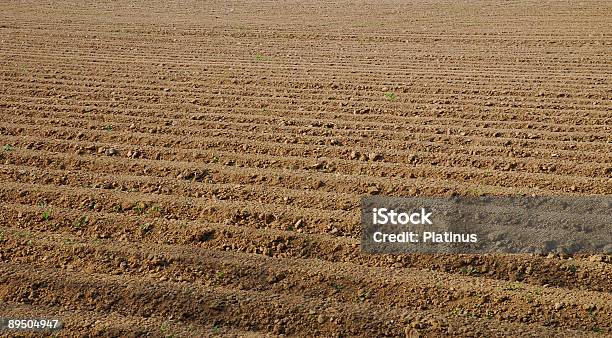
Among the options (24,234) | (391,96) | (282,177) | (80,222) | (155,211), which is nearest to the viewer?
(24,234)

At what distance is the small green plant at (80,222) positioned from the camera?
4914mm

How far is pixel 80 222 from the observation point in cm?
496

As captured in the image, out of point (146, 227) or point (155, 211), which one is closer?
point (146, 227)

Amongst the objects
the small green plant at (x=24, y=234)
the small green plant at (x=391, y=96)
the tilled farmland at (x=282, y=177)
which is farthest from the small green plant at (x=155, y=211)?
the small green plant at (x=391, y=96)

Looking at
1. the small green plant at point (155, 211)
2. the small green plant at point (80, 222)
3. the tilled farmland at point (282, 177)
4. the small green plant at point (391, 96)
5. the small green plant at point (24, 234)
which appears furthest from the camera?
the small green plant at point (391, 96)

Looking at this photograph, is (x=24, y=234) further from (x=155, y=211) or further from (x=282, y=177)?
(x=282, y=177)

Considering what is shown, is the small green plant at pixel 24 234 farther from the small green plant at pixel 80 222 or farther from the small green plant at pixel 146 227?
the small green plant at pixel 146 227

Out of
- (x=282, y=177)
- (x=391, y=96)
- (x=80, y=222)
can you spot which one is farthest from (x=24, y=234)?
(x=391, y=96)

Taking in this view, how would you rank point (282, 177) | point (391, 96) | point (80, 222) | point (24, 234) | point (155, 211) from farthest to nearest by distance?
point (391, 96) < point (282, 177) < point (155, 211) < point (80, 222) < point (24, 234)

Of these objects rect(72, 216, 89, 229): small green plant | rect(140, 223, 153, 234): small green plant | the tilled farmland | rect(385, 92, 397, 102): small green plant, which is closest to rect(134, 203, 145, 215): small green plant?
the tilled farmland

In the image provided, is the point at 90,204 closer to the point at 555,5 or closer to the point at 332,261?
the point at 332,261

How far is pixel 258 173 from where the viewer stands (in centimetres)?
571

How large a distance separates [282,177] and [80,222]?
1.59 metres

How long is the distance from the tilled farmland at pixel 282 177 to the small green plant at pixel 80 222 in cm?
2
